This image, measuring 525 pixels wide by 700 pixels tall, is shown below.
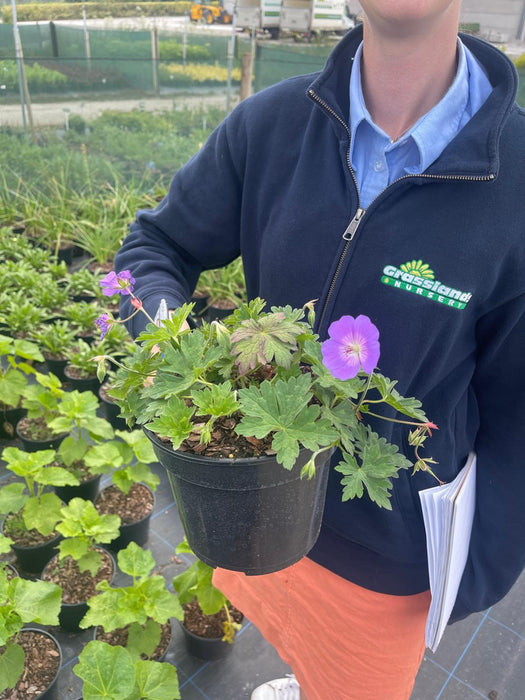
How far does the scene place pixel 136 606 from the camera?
1.63 meters

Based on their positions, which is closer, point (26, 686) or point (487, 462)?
point (487, 462)

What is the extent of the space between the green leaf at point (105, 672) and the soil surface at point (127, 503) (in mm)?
888

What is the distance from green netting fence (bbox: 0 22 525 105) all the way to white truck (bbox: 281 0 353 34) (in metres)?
5.59

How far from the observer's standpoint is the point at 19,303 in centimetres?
330

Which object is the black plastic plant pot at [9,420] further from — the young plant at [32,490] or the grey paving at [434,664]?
the grey paving at [434,664]

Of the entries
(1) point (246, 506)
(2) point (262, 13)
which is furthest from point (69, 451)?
(2) point (262, 13)

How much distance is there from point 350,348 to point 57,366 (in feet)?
9.14

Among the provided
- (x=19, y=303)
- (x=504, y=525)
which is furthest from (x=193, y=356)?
(x=19, y=303)

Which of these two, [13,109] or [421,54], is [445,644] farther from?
[13,109]

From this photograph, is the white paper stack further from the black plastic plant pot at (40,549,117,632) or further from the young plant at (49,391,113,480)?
the young plant at (49,391,113,480)

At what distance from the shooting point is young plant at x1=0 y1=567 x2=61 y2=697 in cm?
144

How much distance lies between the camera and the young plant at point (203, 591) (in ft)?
5.87

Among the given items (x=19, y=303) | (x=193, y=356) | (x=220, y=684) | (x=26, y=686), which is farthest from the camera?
(x=19, y=303)

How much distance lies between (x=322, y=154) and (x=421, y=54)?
0.86 ft
